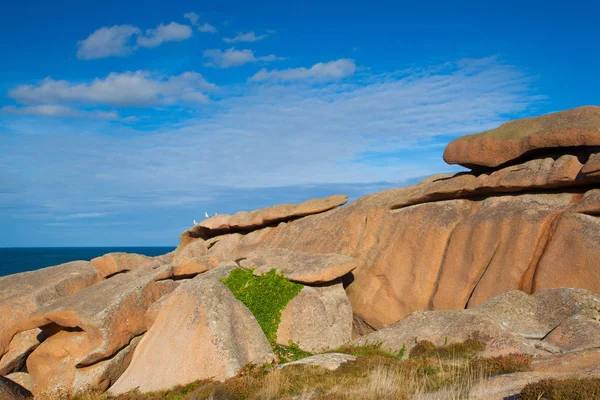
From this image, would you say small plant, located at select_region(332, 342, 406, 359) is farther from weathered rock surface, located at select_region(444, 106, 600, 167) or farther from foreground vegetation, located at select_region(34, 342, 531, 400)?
weathered rock surface, located at select_region(444, 106, 600, 167)

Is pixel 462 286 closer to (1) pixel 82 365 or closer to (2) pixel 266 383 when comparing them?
(2) pixel 266 383

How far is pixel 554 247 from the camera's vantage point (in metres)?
19.9

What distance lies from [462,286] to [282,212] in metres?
12.7

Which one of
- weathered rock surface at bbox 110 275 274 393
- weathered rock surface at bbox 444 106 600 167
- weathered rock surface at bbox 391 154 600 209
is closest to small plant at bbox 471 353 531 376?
weathered rock surface at bbox 110 275 274 393

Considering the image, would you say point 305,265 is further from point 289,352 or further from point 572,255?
point 572,255

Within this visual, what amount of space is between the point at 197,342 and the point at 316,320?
19.2 ft

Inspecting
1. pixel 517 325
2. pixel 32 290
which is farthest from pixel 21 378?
pixel 517 325

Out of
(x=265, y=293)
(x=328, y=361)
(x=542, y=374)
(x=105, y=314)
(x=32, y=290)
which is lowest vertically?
(x=328, y=361)

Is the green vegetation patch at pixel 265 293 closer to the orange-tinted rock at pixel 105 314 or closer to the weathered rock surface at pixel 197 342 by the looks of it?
the weathered rock surface at pixel 197 342

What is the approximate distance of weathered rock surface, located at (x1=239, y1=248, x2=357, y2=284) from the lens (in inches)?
872

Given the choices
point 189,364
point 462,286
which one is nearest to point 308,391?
point 189,364

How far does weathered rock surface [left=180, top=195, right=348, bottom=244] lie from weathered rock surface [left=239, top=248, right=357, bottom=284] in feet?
23.0

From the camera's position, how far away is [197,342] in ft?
56.9

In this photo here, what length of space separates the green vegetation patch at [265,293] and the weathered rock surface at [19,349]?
32.0ft
